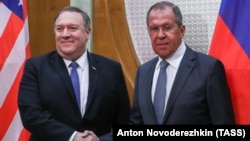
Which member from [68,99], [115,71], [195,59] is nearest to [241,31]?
[195,59]

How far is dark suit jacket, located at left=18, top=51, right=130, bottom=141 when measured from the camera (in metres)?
2.72

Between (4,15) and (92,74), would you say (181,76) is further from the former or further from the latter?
(4,15)

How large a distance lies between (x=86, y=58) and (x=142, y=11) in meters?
0.60

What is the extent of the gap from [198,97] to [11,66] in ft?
3.46

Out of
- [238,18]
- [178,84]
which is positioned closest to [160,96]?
[178,84]

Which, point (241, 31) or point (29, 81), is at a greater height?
point (241, 31)

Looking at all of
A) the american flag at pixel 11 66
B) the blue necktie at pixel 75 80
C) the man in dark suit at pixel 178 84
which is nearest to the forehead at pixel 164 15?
the man in dark suit at pixel 178 84

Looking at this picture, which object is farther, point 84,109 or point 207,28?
point 207,28

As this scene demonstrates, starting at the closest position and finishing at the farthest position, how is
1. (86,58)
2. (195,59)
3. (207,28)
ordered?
1. (195,59)
2. (86,58)
3. (207,28)

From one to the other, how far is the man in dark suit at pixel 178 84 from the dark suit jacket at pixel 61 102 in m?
0.15

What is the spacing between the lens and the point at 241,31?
280 cm

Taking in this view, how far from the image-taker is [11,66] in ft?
10.6

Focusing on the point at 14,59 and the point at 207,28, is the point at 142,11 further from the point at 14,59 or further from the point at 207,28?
the point at 14,59

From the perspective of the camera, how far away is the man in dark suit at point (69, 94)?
2.73 m
